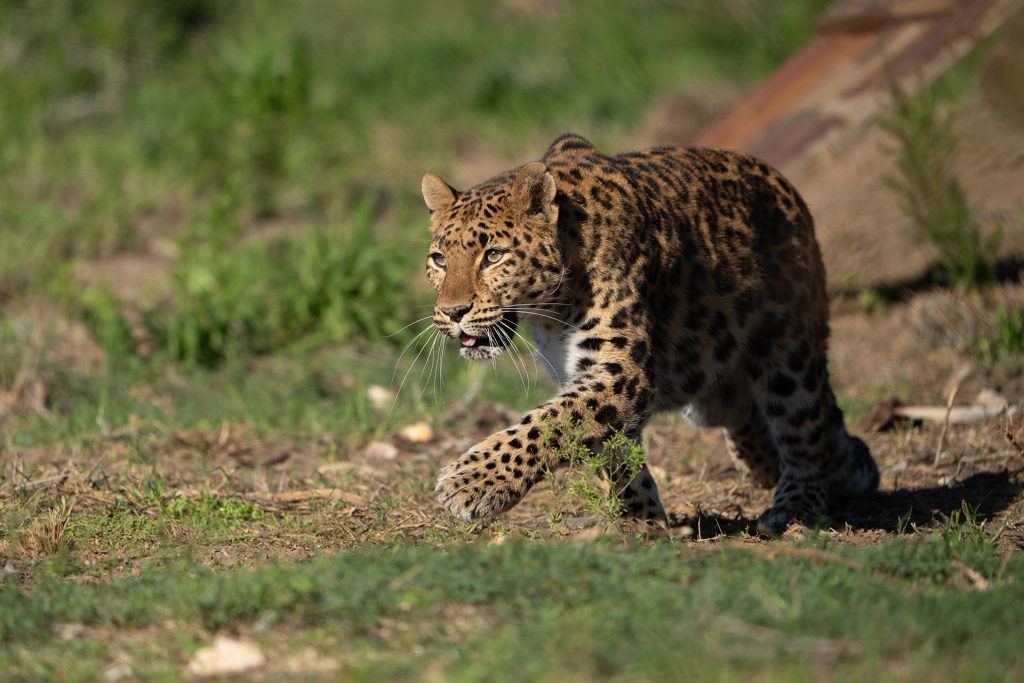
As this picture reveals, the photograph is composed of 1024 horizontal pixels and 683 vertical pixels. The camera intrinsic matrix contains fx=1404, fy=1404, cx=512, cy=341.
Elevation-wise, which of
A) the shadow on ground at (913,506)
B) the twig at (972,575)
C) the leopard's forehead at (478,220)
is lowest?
the shadow on ground at (913,506)

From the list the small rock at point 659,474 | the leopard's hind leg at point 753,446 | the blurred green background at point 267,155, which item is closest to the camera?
the leopard's hind leg at point 753,446

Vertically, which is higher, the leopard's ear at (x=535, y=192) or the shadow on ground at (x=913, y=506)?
the leopard's ear at (x=535, y=192)

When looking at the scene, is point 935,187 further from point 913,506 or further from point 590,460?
point 590,460

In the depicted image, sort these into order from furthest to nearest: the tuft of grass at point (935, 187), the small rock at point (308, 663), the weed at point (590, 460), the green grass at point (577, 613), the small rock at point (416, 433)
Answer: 1. the tuft of grass at point (935, 187)
2. the small rock at point (416, 433)
3. the weed at point (590, 460)
4. the small rock at point (308, 663)
5. the green grass at point (577, 613)

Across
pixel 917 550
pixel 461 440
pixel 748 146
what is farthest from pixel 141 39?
pixel 917 550

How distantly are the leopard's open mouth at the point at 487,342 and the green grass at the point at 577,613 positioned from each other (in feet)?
3.19

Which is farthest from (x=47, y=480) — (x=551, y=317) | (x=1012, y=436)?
(x=1012, y=436)

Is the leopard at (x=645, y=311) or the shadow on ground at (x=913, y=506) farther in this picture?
the shadow on ground at (x=913, y=506)

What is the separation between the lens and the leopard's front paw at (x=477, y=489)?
17.5 feet

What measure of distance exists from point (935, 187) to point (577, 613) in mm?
5759

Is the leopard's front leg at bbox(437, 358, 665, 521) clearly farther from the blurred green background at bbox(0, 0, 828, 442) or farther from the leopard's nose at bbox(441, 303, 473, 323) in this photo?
the blurred green background at bbox(0, 0, 828, 442)

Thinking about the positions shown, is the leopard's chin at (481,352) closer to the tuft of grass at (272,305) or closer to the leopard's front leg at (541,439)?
the leopard's front leg at (541,439)

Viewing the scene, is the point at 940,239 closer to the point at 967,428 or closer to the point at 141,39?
the point at 967,428

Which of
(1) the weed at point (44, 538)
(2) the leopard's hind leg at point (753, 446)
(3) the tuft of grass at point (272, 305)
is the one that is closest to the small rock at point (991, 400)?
(2) the leopard's hind leg at point (753, 446)
